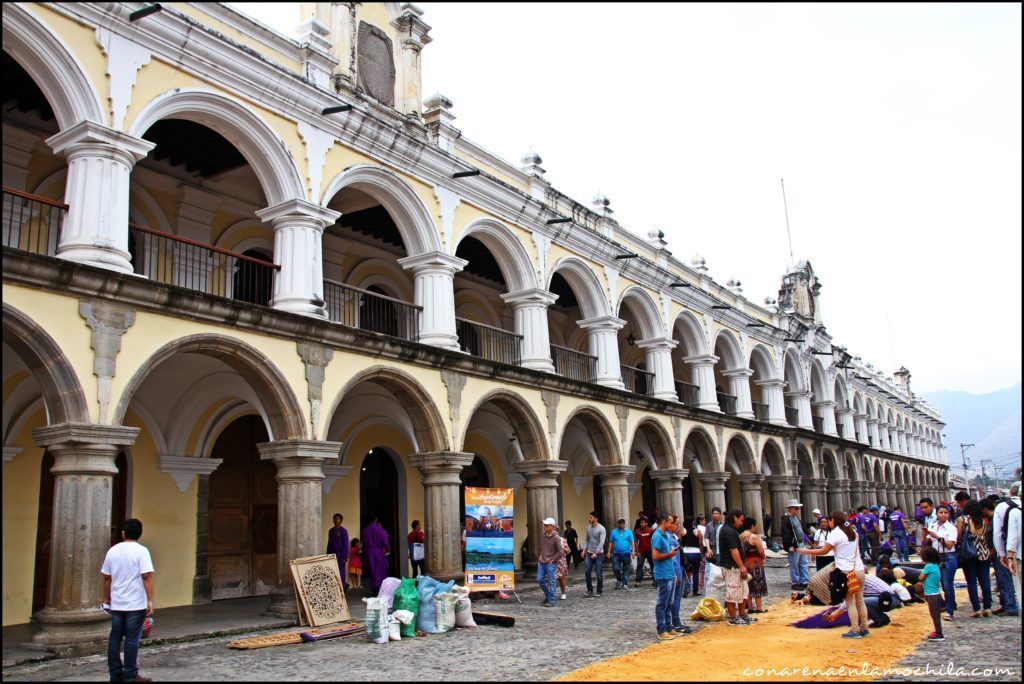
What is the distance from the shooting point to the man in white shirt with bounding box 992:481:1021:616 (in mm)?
9203

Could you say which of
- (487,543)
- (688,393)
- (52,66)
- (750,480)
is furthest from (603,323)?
(52,66)

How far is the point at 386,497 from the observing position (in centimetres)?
1756

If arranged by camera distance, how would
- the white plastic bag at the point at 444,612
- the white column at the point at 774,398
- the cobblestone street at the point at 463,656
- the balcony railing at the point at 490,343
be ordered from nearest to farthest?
the cobblestone street at the point at 463,656
the white plastic bag at the point at 444,612
the balcony railing at the point at 490,343
the white column at the point at 774,398

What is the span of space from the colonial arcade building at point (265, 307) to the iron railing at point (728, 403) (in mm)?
3428

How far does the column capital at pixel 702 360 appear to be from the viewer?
23.1 metres

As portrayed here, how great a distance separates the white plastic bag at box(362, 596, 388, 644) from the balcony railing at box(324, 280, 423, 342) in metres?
4.84

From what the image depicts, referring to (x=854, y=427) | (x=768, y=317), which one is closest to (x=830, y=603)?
(x=768, y=317)

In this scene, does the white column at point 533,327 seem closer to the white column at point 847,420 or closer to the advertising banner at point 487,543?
the advertising banner at point 487,543

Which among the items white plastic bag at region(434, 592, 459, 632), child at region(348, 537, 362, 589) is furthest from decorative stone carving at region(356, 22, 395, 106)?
white plastic bag at region(434, 592, 459, 632)

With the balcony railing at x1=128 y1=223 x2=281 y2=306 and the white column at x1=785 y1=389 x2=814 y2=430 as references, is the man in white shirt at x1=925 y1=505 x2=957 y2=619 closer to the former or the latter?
the balcony railing at x1=128 y1=223 x2=281 y2=306

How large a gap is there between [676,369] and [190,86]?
65.3 feet

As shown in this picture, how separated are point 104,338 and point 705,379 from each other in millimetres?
16976

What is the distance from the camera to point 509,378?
50.5 ft

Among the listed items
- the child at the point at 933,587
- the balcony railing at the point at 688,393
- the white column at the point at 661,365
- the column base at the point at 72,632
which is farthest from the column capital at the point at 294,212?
the balcony railing at the point at 688,393
